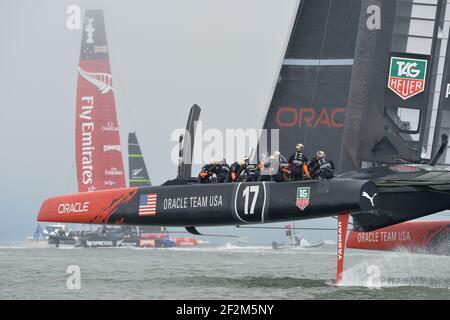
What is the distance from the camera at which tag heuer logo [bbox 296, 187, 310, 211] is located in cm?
1127

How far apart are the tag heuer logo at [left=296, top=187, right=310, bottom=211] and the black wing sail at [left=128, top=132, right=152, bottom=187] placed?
30371mm

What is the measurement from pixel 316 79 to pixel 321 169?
215 centimetres

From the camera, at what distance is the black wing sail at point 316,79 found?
1277cm

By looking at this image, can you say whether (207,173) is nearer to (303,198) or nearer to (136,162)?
(303,198)

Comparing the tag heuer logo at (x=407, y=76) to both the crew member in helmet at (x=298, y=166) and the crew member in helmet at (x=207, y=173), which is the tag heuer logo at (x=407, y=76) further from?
the crew member in helmet at (x=207, y=173)

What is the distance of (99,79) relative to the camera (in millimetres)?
35000

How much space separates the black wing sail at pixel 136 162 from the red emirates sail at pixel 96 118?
4.88 meters

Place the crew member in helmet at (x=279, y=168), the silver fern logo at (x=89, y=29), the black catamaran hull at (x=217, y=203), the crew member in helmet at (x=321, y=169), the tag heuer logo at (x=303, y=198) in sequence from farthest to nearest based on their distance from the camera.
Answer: the silver fern logo at (x=89, y=29)
the crew member in helmet at (x=279, y=168)
the crew member in helmet at (x=321, y=169)
the tag heuer logo at (x=303, y=198)
the black catamaran hull at (x=217, y=203)

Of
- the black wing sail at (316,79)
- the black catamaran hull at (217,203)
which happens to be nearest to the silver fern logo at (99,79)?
the black catamaran hull at (217,203)

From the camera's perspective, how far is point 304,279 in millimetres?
13555

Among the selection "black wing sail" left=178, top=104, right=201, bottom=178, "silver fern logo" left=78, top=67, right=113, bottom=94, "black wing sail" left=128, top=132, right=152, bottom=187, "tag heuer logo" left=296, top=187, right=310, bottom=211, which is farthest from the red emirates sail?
"tag heuer logo" left=296, top=187, right=310, bottom=211

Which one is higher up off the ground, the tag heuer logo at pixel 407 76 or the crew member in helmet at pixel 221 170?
the tag heuer logo at pixel 407 76

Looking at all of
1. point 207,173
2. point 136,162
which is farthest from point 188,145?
point 136,162
